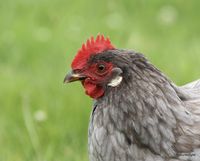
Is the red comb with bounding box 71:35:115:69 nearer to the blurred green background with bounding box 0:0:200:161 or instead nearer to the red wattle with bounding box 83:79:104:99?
the red wattle with bounding box 83:79:104:99

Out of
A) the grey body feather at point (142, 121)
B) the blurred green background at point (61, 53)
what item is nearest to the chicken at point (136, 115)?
the grey body feather at point (142, 121)

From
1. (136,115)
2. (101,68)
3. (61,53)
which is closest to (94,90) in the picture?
(101,68)

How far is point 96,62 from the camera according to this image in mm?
4273

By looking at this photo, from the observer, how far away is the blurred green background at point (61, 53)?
598 cm

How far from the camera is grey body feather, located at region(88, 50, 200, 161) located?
4.14 m

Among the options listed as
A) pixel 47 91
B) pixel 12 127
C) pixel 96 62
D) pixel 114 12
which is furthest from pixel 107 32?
pixel 96 62

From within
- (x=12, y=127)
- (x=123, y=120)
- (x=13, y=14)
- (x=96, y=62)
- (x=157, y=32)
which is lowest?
(x=123, y=120)

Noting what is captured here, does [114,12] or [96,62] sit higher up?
[114,12]

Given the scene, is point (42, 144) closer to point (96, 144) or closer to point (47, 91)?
point (47, 91)

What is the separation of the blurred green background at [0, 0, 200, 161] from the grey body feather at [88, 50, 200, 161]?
1397 millimetres

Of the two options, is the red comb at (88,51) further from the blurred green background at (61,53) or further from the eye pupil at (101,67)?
the blurred green background at (61,53)

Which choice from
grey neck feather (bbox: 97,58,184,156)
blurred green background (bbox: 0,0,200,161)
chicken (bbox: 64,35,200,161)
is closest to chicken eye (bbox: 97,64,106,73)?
chicken (bbox: 64,35,200,161)

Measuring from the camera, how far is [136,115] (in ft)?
13.6

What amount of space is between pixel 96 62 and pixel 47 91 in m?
2.40
